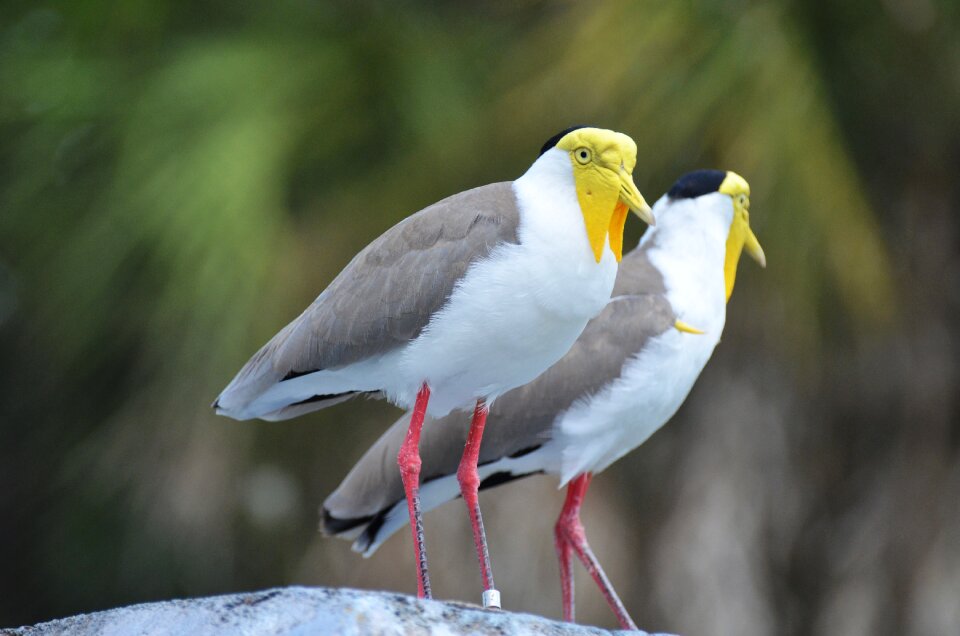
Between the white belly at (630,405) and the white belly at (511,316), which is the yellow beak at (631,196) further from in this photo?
the white belly at (630,405)

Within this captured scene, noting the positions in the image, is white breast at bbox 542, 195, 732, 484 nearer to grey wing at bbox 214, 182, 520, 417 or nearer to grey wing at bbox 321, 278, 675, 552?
grey wing at bbox 321, 278, 675, 552

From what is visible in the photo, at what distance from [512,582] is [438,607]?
11.7 ft

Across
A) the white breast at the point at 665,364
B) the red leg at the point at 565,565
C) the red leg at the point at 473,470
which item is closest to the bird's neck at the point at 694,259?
the white breast at the point at 665,364

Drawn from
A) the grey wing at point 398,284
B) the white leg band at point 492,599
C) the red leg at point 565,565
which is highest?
the grey wing at point 398,284

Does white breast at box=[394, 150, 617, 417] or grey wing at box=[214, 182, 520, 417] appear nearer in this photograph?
white breast at box=[394, 150, 617, 417]

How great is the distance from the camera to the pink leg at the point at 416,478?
11.4ft

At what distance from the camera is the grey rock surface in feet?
9.29

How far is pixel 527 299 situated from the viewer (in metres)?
3.37

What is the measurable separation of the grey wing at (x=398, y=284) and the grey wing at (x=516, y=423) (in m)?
0.85

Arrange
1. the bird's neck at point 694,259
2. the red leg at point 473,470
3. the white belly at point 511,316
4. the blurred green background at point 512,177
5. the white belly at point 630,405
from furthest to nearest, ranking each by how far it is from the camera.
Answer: the blurred green background at point 512,177 < the bird's neck at point 694,259 < the white belly at point 630,405 < the red leg at point 473,470 < the white belly at point 511,316

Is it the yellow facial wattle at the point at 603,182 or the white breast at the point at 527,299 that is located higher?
the yellow facial wattle at the point at 603,182

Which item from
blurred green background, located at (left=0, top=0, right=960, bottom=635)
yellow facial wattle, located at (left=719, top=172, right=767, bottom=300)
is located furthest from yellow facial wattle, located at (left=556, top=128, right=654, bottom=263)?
blurred green background, located at (left=0, top=0, right=960, bottom=635)

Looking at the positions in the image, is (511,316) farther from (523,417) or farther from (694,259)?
(694,259)

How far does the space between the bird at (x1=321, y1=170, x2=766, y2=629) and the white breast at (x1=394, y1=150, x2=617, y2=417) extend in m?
0.92
